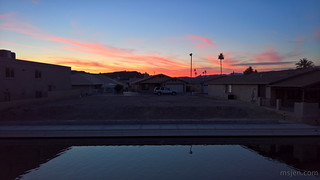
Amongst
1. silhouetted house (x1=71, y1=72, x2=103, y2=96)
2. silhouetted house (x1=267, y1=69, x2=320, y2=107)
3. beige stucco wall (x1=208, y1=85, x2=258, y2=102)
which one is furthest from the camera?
silhouetted house (x1=71, y1=72, x2=103, y2=96)

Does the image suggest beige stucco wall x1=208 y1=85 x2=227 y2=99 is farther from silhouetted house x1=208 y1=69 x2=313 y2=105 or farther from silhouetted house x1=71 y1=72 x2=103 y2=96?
silhouetted house x1=71 y1=72 x2=103 y2=96

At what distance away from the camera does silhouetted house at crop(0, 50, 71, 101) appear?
1043 inches

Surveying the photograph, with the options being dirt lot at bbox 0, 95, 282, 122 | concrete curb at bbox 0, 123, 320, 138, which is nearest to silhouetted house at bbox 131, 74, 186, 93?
dirt lot at bbox 0, 95, 282, 122

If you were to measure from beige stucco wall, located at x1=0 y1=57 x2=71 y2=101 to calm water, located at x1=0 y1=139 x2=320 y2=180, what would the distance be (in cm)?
1594

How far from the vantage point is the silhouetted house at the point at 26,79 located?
86.9 ft

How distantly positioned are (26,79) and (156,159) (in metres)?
26.1

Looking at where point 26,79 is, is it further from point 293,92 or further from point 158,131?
point 293,92

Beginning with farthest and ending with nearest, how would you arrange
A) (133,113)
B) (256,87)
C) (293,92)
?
(256,87), (293,92), (133,113)

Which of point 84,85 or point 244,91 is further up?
point 84,85

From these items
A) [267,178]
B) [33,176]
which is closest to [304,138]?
[267,178]

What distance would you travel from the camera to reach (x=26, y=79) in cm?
2970

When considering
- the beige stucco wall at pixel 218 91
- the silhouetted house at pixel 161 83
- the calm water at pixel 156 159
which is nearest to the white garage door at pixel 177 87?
the silhouetted house at pixel 161 83

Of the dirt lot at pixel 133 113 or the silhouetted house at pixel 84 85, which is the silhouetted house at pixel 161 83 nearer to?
the silhouetted house at pixel 84 85

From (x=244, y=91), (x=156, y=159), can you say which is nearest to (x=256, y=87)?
(x=244, y=91)
